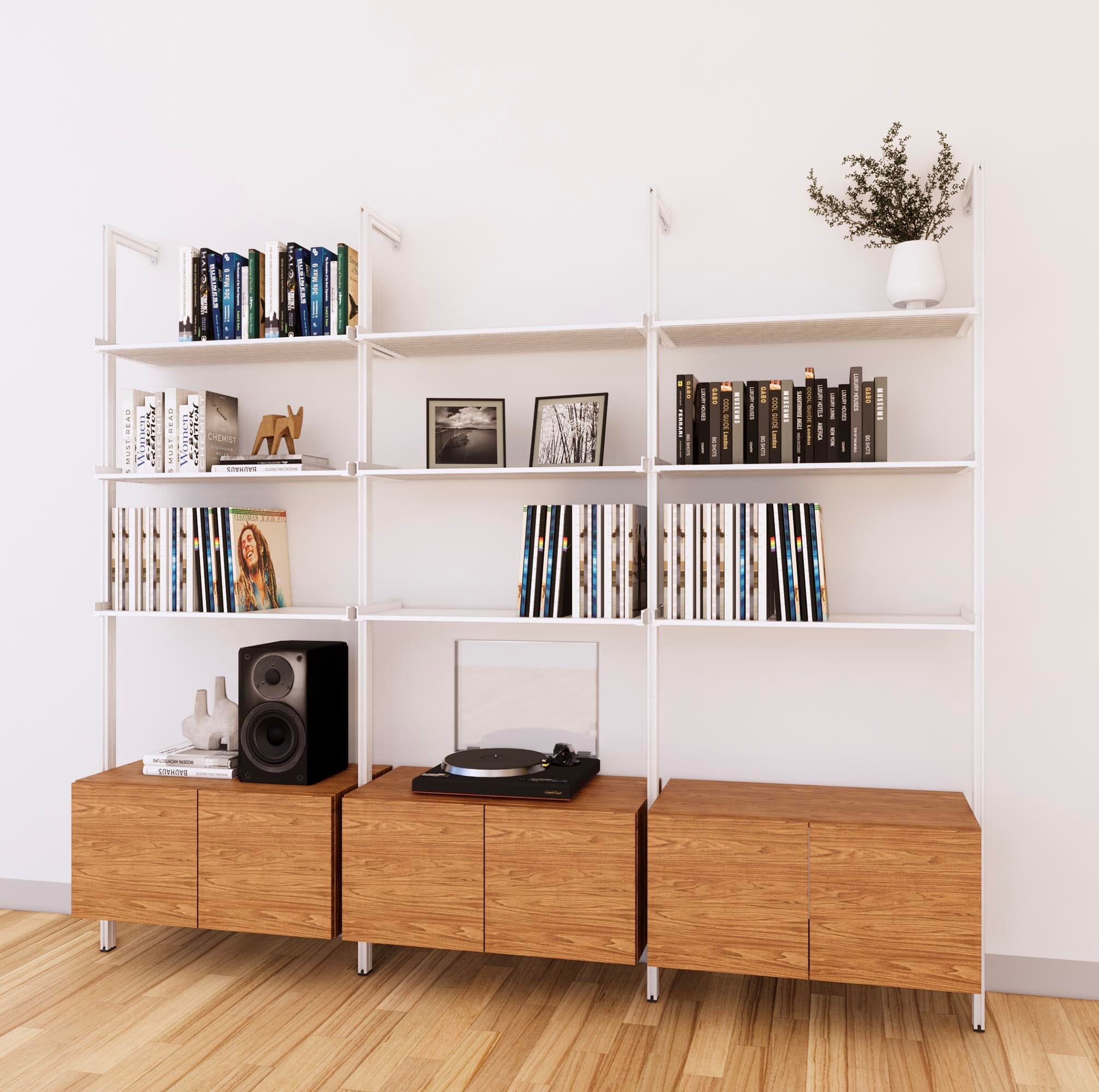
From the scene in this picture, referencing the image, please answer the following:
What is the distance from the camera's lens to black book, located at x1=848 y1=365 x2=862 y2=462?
2.64 m

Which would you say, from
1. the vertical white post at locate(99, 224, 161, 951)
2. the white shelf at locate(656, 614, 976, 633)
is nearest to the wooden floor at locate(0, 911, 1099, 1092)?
the vertical white post at locate(99, 224, 161, 951)

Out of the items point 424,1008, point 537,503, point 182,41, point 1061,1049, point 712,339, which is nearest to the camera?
point 1061,1049

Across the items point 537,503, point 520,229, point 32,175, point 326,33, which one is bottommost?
point 537,503

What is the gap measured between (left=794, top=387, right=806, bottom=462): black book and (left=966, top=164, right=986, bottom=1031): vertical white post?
1.37 ft

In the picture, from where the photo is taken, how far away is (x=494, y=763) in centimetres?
282

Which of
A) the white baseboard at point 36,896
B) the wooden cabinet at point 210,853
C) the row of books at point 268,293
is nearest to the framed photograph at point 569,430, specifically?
the row of books at point 268,293

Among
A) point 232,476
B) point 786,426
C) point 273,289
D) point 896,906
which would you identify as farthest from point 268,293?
point 896,906

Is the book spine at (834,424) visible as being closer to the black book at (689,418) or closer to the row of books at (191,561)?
the black book at (689,418)

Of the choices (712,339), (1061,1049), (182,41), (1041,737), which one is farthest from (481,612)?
(182,41)

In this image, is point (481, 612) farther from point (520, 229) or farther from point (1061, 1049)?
point (1061, 1049)

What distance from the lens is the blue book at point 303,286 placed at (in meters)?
2.97

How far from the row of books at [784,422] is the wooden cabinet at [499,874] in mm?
976

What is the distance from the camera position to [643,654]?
3041 mm

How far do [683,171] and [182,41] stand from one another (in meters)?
1.71
